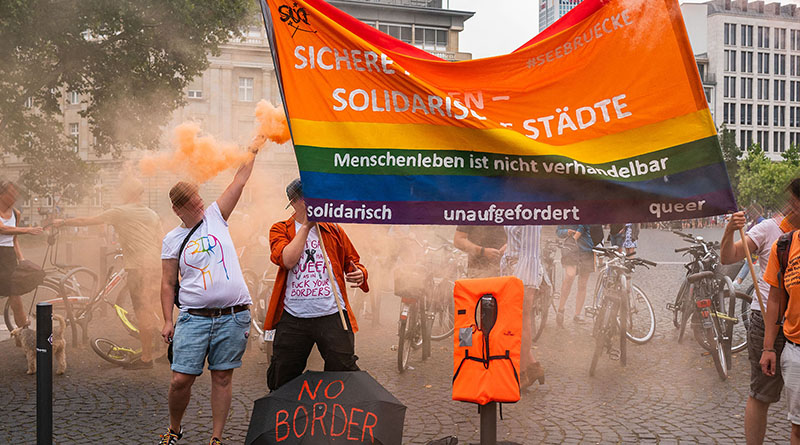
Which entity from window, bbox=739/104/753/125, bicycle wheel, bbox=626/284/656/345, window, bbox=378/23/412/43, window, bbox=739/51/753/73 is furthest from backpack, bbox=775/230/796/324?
window, bbox=739/104/753/125

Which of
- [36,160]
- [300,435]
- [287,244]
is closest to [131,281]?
[287,244]

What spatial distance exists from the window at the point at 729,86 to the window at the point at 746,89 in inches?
48.9

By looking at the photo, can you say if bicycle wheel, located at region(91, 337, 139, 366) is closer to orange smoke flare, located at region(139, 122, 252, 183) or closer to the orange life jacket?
orange smoke flare, located at region(139, 122, 252, 183)

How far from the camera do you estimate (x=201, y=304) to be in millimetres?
4340

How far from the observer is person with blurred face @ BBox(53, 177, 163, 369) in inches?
280

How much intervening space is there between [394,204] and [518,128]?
0.74m

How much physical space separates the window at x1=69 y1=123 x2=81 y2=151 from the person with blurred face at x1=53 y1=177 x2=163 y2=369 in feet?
49.0

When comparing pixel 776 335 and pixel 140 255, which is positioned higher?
pixel 140 255

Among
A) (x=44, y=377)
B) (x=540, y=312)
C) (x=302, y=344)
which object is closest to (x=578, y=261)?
(x=540, y=312)

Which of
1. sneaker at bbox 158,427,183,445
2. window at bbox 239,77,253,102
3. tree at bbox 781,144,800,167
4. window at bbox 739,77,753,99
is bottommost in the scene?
sneaker at bbox 158,427,183,445

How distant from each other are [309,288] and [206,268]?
2.17 ft

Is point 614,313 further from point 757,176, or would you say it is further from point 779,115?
point 779,115

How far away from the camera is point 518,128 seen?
360cm

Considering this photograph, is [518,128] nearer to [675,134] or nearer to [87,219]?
[675,134]
